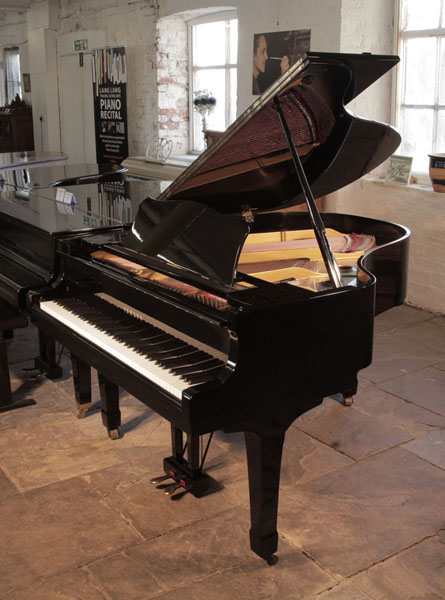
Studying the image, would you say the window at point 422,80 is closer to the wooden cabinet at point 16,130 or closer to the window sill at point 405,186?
the window sill at point 405,186

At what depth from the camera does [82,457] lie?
3.04 metres

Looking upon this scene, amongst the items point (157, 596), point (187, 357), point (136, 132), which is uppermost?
point (136, 132)

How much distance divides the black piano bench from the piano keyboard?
0.63 metres

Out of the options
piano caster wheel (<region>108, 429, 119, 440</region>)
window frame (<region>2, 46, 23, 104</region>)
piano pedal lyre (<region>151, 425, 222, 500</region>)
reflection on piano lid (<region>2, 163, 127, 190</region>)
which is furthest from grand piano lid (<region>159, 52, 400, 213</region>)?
window frame (<region>2, 46, 23, 104</region>)

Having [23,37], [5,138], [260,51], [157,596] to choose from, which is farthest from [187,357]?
[23,37]

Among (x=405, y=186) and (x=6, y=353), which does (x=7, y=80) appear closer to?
(x=405, y=186)

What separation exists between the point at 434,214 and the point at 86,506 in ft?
10.9

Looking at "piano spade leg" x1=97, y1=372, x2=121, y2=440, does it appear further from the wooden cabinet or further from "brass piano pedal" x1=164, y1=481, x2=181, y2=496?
the wooden cabinet

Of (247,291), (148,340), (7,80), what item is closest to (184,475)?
(148,340)

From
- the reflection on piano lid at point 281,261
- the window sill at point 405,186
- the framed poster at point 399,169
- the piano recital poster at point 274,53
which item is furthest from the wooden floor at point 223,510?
the piano recital poster at point 274,53

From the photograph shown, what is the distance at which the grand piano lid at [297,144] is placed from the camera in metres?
2.14

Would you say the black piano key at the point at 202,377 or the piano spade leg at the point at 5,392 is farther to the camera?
the piano spade leg at the point at 5,392

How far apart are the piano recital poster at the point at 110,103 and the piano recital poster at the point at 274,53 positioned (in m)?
2.27

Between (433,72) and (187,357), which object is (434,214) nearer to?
(433,72)
